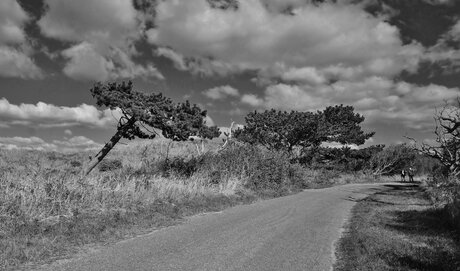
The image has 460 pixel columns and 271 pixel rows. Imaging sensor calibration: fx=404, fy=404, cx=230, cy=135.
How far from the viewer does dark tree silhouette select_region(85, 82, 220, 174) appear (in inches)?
771

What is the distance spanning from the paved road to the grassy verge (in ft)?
1.66

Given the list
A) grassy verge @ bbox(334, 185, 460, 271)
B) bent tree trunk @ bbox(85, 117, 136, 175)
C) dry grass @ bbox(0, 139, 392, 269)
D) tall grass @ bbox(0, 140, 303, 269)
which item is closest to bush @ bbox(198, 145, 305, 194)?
dry grass @ bbox(0, 139, 392, 269)

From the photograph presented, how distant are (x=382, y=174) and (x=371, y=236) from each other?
5636 centimetres

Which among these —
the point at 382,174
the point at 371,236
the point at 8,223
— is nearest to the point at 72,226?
the point at 8,223

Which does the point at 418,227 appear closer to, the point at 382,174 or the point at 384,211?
the point at 384,211

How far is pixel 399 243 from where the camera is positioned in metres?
10.8

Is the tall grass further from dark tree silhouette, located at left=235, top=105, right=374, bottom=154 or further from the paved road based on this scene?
dark tree silhouette, located at left=235, top=105, right=374, bottom=154

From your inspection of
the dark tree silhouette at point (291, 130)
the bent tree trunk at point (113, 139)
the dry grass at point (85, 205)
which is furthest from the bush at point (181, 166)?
the dark tree silhouette at point (291, 130)

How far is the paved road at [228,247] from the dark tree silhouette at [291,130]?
31.4 metres

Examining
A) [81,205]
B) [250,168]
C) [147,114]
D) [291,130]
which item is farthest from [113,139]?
[291,130]

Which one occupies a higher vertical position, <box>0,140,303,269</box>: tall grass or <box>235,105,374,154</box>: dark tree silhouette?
<box>235,105,374,154</box>: dark tree silhouette

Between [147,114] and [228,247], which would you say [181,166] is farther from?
[228,247]

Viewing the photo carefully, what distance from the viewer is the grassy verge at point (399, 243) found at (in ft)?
28.3

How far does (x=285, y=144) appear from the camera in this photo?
161 feet
